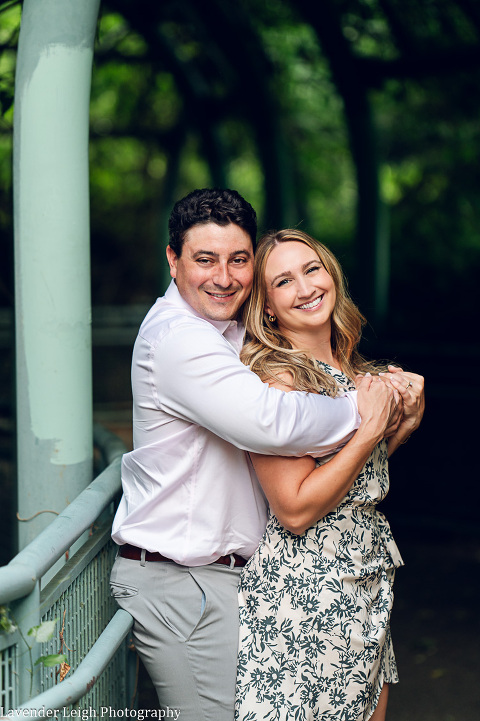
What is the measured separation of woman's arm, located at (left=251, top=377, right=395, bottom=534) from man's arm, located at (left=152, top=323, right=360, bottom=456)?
51 mm

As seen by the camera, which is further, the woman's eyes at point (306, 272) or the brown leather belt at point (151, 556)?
the woman's eyes at point (306, 272)

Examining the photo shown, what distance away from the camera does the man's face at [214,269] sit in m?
2.64

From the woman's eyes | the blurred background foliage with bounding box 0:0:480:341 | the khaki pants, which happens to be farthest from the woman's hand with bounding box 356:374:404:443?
the blurred background foliage with bounding box 0:0:480:341

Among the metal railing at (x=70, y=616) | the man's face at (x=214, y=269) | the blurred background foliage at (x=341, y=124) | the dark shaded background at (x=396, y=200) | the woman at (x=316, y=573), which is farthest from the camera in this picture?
the blurred background foliage at (x=341, y=124)

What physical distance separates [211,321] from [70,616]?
3.34 ft

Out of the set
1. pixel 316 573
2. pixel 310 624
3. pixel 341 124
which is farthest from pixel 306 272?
pixel 341 124

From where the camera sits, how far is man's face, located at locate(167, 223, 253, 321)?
8.68 feet

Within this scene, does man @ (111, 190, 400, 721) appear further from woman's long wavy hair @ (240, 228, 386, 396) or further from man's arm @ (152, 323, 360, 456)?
woman's long wavy hair @ (240, 228, 386, 396)

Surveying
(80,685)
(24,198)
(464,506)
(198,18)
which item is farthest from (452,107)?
(80,685)

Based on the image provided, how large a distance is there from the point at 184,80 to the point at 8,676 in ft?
26.0

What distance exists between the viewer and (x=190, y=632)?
251 cm

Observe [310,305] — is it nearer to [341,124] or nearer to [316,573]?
[316,573]

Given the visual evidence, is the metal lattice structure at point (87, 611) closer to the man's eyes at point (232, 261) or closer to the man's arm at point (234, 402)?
the man's arm at point (234, 402)

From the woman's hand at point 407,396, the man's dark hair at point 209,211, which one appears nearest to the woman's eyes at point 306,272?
the man's dark hair at point 209,211
